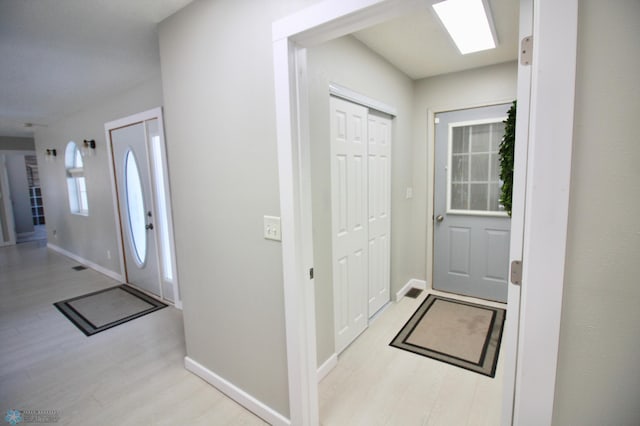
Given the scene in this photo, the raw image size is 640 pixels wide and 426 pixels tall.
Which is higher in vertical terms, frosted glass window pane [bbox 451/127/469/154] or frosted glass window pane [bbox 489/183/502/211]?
frosted glass window pane [bbox 451/127/469/154]

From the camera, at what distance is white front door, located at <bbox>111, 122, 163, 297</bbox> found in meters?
3.39

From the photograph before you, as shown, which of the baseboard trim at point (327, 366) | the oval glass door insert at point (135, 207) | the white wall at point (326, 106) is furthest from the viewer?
the oval glass door insert at point (135, 207)

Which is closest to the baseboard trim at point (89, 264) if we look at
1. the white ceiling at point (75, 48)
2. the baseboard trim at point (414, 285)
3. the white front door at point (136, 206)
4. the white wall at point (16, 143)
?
the white front door at point (136, 206)

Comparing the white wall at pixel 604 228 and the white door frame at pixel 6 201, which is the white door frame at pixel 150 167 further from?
the white door frame at pixel 6 201

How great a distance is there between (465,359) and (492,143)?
212 centimetres

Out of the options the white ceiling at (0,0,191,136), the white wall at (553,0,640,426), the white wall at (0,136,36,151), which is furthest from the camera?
the white wall at (0,136,36,151)

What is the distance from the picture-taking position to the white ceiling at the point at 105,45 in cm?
173

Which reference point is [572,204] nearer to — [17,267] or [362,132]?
[362,132]

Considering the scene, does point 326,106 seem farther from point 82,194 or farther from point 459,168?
point 82,194

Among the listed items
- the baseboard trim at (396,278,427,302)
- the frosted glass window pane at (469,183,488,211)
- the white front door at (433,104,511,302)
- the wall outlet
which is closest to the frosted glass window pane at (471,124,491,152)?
the white front door at (433,104,511,302)

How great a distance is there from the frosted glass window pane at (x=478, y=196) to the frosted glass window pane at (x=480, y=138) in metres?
0.38

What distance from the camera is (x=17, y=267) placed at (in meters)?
4.89

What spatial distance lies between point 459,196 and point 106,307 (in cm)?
411

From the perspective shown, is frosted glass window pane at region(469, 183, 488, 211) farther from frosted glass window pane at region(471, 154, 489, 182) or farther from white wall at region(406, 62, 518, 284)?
white wall at region(406, 62, 518, 284)
